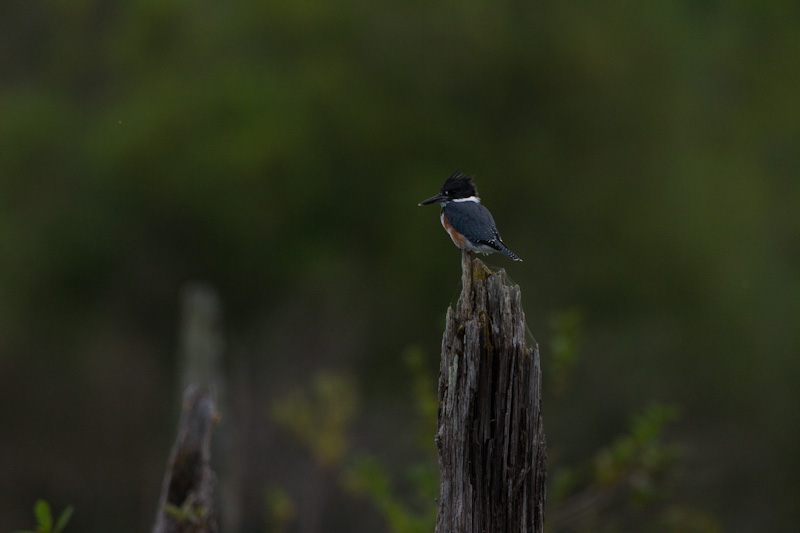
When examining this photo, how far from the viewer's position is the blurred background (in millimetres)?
18938

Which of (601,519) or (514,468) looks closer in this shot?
(514,468)

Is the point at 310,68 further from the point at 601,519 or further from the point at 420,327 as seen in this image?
the point at 601,519

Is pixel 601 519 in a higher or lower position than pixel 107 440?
lower

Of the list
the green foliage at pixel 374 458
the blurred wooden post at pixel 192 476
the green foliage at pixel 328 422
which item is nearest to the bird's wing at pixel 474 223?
the green foliage at pixel 374 458

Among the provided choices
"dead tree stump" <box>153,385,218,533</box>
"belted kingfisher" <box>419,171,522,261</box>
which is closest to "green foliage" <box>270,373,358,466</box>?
"belted kingfisher" <box>419,171,522,261</box>

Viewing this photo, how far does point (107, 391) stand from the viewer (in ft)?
66.0

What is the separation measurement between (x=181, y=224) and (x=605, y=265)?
7872 mm

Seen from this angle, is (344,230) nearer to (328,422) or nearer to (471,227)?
(328,422)

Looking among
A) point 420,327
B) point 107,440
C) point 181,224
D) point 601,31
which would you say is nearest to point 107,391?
point 107,440

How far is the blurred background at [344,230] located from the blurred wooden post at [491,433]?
13738mm

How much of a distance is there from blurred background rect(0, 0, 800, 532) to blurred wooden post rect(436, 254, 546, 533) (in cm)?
1374

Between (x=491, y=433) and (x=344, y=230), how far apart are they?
1583cm

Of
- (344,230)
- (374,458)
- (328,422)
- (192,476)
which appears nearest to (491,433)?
(192,476)

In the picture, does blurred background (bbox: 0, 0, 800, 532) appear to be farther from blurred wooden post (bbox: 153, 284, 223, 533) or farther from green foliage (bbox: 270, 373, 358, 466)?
blurred wooden post (bbox: 153, 284, 223, 533)
